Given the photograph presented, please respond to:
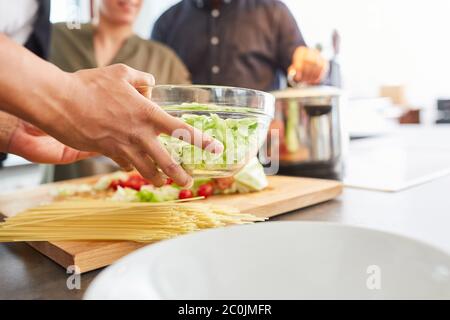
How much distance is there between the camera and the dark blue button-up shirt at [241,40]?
5.88 ft

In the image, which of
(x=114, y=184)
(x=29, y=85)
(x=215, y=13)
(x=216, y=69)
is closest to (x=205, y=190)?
(x=114, y=184)

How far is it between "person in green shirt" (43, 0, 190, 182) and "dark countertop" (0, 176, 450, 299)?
3.62ft

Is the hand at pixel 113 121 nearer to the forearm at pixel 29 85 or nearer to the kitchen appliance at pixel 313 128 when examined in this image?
the forearm at pixel 29 85

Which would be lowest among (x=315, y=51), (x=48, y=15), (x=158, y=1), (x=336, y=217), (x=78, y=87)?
(x=336, y=217)

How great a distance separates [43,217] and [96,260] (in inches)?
4.9

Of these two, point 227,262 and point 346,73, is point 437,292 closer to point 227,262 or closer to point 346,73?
point 227,262

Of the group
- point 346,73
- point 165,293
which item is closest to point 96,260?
point 165,293

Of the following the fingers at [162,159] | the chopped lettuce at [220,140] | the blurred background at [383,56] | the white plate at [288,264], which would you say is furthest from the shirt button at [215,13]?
the white plate at [288,264]

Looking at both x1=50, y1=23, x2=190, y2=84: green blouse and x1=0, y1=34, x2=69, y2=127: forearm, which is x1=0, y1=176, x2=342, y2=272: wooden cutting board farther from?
x1=50, y1=23, x2=190, y2=84: green blouse

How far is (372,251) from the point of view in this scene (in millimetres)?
392

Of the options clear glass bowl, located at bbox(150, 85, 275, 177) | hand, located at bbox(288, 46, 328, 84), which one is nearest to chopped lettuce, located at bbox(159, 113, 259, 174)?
clear glass bowl, located at bbox(150, 85, 275, 177)

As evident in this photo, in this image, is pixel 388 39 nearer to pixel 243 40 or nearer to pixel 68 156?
pixel 243 40

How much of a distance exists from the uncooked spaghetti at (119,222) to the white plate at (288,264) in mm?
148

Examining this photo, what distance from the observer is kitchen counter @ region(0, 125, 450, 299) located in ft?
1.48
